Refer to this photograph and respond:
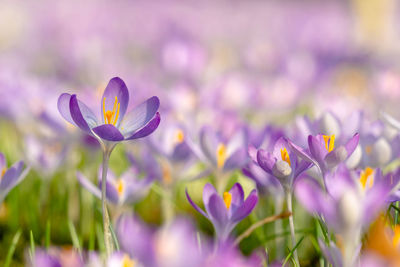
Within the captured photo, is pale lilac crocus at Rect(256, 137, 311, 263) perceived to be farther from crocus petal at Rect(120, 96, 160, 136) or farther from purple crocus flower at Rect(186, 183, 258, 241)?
crocus petal at Rect(120, 96, 160, 136)

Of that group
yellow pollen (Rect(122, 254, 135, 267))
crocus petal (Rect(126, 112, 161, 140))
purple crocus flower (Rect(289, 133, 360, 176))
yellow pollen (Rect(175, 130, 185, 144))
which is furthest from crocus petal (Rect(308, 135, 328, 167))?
yellow pollen (Rect(175, 130, 185, 144))

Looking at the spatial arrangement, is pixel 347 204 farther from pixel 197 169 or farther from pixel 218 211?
pixel 197 169

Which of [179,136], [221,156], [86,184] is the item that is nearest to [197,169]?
[179,136]

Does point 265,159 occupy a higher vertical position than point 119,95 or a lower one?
lower

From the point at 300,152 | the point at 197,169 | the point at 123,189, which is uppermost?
the point at 300,152

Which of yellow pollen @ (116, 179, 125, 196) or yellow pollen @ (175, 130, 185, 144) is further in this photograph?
yellow pollen @ (175, 130, 185, 144)

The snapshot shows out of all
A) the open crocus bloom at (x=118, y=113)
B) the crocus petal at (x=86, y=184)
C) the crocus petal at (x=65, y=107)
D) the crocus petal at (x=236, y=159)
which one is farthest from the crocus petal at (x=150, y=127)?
the crocus petal at (x=236, y=159)

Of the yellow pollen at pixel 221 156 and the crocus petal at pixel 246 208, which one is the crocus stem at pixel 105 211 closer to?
the crocus petal at pixel 246 208

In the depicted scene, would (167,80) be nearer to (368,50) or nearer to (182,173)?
(182,173)
